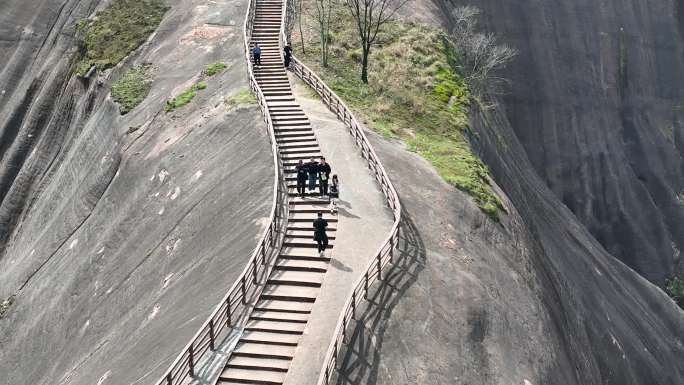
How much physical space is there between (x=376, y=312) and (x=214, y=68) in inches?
893

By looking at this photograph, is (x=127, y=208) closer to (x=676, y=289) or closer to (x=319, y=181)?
(x=319, y=181)

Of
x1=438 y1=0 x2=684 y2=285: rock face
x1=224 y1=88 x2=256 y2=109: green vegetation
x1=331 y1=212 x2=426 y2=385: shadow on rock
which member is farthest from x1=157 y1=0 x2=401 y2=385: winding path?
x1=438 y1=0 x2=684 y2=285: rock face

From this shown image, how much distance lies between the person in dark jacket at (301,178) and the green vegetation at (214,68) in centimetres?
1492

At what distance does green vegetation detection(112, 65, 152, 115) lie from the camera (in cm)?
3731

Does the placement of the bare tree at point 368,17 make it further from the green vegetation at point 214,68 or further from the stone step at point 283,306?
the stone step at point 283,306

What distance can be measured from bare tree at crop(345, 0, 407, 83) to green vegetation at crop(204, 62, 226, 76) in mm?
7407

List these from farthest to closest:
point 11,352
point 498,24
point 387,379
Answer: point 498,24, point 11,352, point 387,379

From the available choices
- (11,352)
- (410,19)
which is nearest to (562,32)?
(410,19)

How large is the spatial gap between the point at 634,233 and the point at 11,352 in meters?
47.6

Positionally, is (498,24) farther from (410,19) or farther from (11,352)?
(11,352)

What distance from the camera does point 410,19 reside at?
46.1m

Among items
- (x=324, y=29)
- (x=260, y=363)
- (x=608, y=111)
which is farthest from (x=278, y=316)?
(x=608, y=111)

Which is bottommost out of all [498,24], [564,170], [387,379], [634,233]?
[634,233]

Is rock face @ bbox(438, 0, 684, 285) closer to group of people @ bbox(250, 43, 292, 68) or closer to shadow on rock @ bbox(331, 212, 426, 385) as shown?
group of people @ bbox(250, 43, 292, 68)
